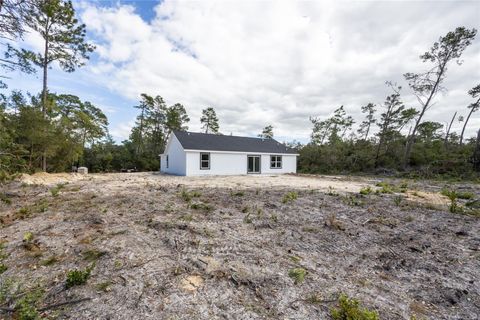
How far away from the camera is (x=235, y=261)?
319cm

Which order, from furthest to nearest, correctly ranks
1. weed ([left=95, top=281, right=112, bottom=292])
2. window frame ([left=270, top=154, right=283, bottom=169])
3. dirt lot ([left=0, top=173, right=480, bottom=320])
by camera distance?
window frame ([left=270, top=154, right=283, bottom=169])
weed ([left=95, top=281, right=112, bottom=292])
dirt lot ([left=0, top=173, right=480, bottom=320])

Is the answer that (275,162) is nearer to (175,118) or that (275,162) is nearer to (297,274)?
(175,118)

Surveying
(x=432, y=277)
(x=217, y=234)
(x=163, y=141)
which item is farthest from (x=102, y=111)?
(x=432, y=277)

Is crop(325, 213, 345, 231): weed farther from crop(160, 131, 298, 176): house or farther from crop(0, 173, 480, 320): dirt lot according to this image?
crop(160, 131, 298, 176): house

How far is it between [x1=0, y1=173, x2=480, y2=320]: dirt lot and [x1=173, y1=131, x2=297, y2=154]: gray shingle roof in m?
10.6

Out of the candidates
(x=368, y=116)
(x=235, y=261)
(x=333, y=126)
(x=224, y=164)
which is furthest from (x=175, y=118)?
(x=235, y=261)

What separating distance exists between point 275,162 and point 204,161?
6773mm

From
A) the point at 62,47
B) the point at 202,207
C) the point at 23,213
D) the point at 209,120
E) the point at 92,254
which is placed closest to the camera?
the point at 92,254

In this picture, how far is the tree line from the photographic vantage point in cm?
1136

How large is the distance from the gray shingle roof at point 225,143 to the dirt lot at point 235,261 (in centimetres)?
1064

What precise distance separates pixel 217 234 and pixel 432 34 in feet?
65.4

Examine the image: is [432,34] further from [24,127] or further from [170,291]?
[24,127]

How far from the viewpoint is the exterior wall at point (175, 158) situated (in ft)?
51.8

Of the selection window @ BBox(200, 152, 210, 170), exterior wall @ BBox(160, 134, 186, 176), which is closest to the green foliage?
exterior wall @ BBox(160, 134, 186, 176)
